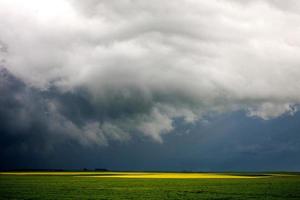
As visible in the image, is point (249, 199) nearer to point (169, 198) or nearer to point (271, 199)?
point (271, 199)

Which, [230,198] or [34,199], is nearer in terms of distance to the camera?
[34,199]

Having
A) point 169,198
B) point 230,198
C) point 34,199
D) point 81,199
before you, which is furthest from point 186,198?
point 34,199

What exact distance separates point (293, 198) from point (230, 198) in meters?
6.84

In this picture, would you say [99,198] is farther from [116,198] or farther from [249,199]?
[249,199]

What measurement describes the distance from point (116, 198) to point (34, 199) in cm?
850

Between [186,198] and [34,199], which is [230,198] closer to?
[186,198]

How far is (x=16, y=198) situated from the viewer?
135ft

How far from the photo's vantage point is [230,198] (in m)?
43.1

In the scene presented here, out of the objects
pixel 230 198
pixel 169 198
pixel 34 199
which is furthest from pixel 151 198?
pixel 34 199

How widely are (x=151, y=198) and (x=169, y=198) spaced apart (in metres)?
1.95

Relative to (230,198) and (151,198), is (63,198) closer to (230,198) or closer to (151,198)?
(151,198)

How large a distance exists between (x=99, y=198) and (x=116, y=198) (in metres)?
1.83

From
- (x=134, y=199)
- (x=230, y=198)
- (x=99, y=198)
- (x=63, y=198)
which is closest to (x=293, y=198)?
(x=230, y=198)

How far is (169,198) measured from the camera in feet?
140
